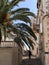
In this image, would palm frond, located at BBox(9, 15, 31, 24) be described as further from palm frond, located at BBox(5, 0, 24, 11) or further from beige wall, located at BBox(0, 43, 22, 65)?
beige wall, located at BBox(0, 43, 22, 65)

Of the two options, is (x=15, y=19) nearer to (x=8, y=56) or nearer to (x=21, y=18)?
(x=21, y=18)

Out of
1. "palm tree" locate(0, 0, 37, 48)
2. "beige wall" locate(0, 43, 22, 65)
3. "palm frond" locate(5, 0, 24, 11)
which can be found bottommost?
"beige wall" locate(0, 43, 22, 65)

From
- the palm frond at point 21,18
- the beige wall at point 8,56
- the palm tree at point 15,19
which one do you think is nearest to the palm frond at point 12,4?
the palm tree at point 15,19

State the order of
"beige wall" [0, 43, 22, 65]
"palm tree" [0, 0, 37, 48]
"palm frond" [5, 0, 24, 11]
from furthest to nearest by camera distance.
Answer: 1. "beige wall" [0, 43, 22, 65]
2. "palm frond" [5, 0, 24, 11]
3. "palm tree" [0, 0, 37, 48]

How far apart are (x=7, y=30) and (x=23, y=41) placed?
1.69 meters

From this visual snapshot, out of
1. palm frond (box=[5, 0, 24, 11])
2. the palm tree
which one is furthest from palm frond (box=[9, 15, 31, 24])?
palm frond (box=[5, 0, 24, 11])

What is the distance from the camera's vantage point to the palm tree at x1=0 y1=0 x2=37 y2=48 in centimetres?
1902

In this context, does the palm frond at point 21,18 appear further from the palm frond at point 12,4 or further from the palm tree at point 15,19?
the palm frond at point 12,4

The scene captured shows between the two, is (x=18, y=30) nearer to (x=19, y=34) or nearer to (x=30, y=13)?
(x=19, y=34)

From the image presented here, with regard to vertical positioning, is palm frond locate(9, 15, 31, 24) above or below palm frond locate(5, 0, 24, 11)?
below

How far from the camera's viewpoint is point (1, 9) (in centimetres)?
1914

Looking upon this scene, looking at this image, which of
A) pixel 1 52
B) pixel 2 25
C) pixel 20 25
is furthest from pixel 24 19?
pixel 1 52

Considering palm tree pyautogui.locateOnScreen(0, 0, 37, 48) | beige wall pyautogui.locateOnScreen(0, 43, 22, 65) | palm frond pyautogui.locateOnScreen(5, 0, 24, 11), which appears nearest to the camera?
palm tree pyautogui.locateOnScreen(0, 0, 37, 48)

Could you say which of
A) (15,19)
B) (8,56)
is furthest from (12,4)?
(8,56)
